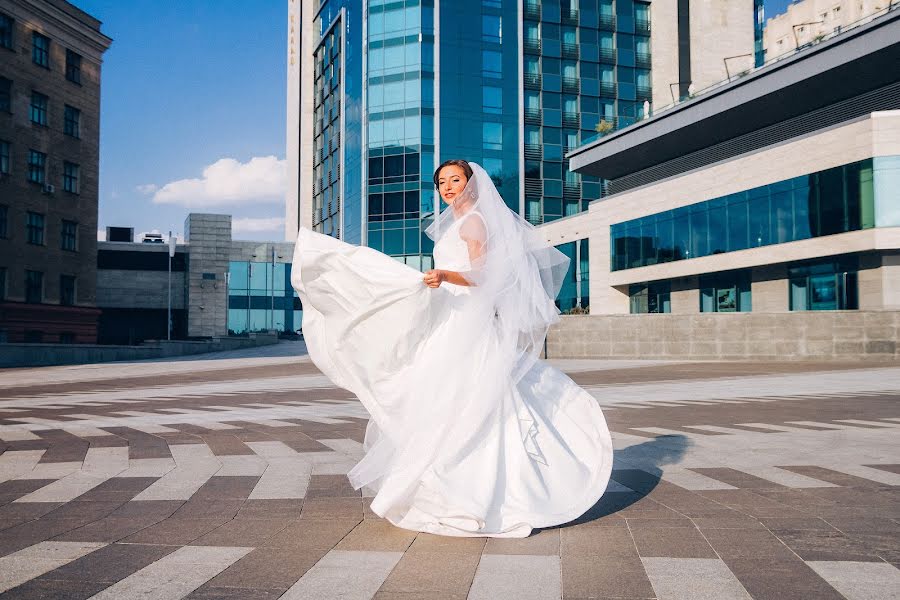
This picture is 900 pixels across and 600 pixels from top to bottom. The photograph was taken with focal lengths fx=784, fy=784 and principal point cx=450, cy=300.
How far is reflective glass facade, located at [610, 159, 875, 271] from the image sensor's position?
104 ft

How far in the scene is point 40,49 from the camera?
1655 inches

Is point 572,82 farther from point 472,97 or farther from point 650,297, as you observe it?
point 650,297

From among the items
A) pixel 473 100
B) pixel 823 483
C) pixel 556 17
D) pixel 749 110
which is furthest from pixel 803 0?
pixel 823 483

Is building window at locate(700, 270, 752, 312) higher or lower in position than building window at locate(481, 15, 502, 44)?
lower

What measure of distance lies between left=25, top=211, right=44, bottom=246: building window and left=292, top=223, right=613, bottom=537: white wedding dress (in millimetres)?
42114

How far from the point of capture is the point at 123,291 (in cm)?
6462

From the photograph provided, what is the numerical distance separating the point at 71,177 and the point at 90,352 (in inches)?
518

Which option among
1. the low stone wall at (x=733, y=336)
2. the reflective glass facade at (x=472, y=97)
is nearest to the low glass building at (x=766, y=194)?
the low stone wall at (x=733, y=336)

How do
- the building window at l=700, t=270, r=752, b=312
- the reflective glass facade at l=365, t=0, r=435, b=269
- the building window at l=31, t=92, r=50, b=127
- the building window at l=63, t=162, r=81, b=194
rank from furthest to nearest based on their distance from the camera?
the reflective glass facade at l=365, t=0, r=435, b=269, the building window at l=63, t=162, r=81, b=194, the building window at l=31, t=92, r=50, b=127, the building window at l=700, t=270, r=752, b=312

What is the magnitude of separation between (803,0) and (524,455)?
116412 mm

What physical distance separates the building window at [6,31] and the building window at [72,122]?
4.85 meters

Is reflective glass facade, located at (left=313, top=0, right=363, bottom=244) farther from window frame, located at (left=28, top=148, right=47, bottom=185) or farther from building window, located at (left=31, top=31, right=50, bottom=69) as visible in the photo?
building window, located at (left=31, top=31, right=50, bottom=69)

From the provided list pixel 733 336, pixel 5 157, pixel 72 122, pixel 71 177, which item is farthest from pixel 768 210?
pixel 72 122

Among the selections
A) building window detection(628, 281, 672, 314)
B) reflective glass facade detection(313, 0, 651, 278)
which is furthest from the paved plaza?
reflective glass facade detection(313, 0, 651, 278)
